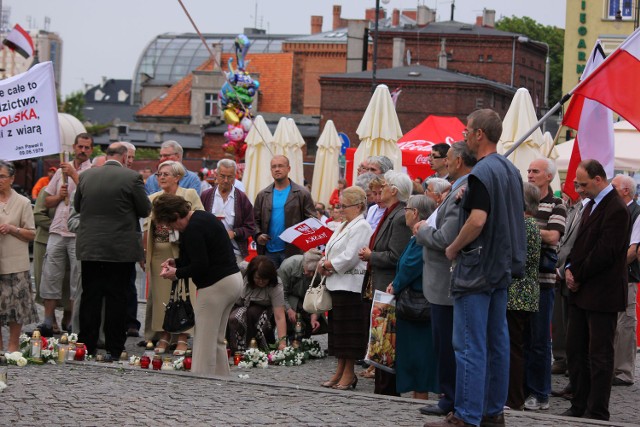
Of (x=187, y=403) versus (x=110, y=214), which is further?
(x=110, y=214)

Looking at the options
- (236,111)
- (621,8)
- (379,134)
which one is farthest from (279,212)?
(621,8)

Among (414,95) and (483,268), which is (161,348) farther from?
(414,95)

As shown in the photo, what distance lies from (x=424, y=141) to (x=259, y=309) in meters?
11.7

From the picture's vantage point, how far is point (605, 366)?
989 cm

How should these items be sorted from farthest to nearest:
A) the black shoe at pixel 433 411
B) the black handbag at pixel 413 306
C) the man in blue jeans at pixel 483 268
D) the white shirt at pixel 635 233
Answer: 1. the white shirt at pixel 635 233
2. the black handbag at pixel 413 306
3. the black shoe at pixel 433 411
4. the man in blue jeans at pixel 483 268

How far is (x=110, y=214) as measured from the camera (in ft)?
40.8

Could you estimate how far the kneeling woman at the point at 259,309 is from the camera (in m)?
13.6

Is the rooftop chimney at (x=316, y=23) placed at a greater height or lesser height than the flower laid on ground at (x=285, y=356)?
greater

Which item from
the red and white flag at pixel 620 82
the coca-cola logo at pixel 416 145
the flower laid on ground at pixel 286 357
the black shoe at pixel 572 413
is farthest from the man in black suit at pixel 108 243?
the coca-cola logo at pixel 416 145

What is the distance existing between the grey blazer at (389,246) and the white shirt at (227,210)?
12.9 ft

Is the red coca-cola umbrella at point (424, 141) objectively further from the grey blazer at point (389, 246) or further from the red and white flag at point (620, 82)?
the grey blazer at point (389, 246)

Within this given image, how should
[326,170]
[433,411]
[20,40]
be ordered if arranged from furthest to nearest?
[326,170] < [20,40] < [433,411]

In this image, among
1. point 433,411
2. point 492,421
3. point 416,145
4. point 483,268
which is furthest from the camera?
point 416,145

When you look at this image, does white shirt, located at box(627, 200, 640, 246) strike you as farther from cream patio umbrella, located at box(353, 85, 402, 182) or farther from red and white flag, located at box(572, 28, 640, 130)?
cream patio umbrella, located at box(353, 85, 402, 182)
